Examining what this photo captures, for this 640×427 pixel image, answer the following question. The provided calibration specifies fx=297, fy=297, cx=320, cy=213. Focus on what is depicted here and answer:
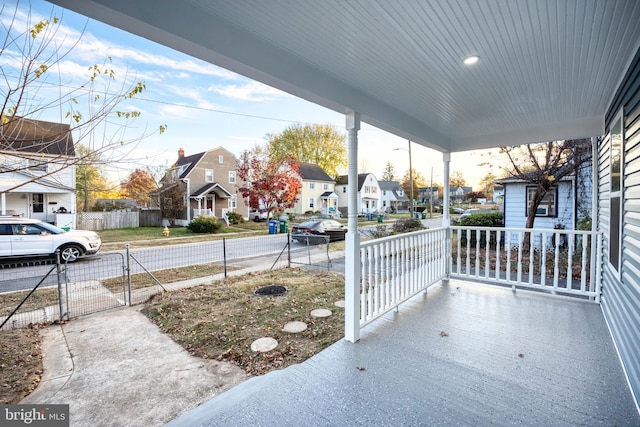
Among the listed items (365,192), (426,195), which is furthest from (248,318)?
(426,195)

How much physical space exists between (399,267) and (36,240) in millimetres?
8979

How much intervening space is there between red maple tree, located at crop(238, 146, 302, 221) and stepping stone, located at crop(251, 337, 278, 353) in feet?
51.8

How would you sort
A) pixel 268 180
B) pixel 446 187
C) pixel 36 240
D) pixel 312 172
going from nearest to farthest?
pixel 446 187, pixel 36 240, pixel 268 180, pixel 312 172

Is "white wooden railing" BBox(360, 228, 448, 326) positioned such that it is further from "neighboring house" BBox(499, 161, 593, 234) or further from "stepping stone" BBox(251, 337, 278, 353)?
"neighboring house" BBox(499, 161, 593, 234)

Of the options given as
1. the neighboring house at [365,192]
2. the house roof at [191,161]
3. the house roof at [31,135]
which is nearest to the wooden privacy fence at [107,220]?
the house roof at [191,161]

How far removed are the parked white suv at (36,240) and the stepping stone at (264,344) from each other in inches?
249

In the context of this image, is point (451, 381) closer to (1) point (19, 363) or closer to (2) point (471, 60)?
(2) point (471, 60)

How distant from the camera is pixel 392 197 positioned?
1601 inches

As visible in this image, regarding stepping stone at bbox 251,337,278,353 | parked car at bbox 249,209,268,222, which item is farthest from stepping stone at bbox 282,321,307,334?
parked car at bbox 249,209,268,222

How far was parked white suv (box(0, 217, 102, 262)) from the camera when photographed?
7289 mm

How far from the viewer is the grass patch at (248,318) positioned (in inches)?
117

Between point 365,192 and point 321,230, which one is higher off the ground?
point 365,192

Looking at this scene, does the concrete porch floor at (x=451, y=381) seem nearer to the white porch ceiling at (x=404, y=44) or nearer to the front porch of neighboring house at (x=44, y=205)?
the white porch ceiling at (x=404, y=44)

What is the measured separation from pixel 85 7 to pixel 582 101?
468 centimetres
